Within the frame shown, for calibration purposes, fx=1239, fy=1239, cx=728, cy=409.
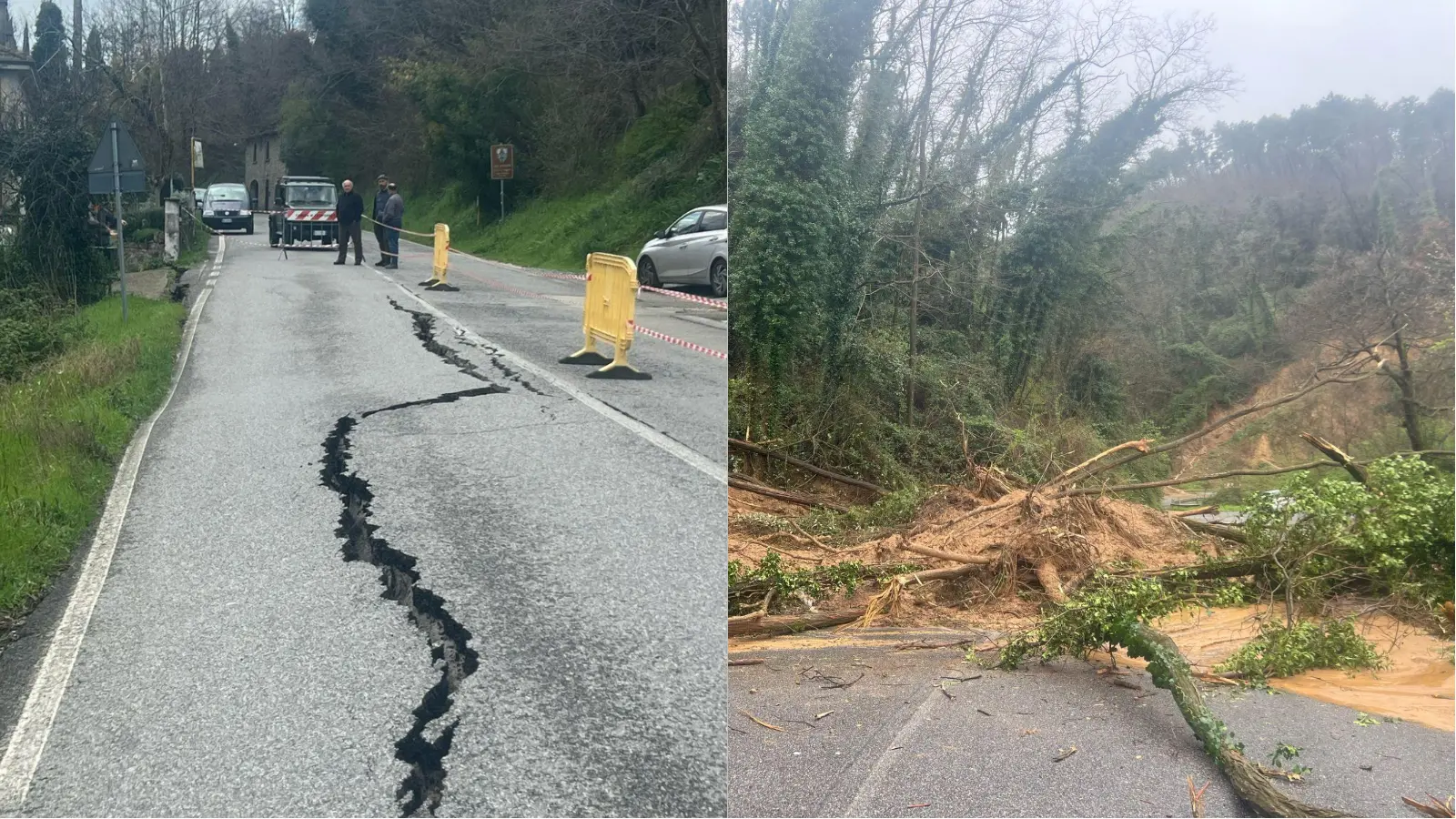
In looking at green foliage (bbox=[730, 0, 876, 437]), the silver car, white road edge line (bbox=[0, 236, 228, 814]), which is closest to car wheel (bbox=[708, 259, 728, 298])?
green foliage (bbox=[730, 0, 876, 437])

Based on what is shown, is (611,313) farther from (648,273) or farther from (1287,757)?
(1287,757)

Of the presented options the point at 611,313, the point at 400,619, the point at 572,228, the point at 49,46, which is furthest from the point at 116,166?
the point at 572,228

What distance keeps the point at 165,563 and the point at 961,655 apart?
14.4 ft

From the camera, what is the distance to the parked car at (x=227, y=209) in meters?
37.5

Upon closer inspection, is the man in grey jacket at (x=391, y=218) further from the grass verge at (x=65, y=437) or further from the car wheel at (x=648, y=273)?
the grass verge at (x=65, y=437)

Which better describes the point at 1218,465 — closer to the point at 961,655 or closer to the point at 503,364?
the point at 961,655

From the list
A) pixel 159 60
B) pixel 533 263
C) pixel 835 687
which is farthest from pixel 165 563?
pixel 159 60

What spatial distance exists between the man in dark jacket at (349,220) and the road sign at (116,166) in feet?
25.2

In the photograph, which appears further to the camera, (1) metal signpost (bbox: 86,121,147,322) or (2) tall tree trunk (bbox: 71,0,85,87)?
(2) tall tree trunk (bbox: 71,0,85,87)

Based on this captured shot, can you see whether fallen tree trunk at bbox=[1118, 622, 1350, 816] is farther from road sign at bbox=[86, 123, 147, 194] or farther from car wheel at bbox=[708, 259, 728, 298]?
road sign at bbox=[86, 123, 147, 194]

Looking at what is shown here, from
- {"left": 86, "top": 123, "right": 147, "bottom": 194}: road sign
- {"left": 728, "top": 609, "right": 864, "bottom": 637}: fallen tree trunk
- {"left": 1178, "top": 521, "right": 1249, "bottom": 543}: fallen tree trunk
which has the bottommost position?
{"left": 728, "top": 609, "right": 864, "bottom": 637}: fallen tree trunk

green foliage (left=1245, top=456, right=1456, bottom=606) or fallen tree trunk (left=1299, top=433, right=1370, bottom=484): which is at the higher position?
fallen tree trunk (left=1299, top=433, right=1370, bottom=484)

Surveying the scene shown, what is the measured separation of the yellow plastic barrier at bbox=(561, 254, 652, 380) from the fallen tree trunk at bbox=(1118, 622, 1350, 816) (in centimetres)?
825

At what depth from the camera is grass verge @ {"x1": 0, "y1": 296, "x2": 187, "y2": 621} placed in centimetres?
521
